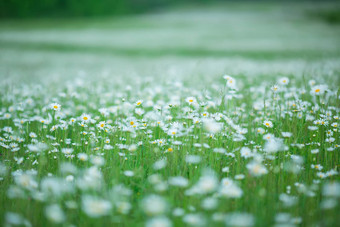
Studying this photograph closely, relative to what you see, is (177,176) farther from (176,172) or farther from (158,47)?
(158,47)

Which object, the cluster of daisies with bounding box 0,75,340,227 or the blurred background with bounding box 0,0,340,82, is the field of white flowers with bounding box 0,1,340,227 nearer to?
the cluster of daisies with bounding box 0,75,340,227

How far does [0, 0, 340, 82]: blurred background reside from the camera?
972 cm

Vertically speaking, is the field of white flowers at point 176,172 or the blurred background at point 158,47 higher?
the blurred background at point 158,47

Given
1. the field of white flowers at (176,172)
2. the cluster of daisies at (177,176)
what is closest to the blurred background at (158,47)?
the field of white flowers at (176,172)

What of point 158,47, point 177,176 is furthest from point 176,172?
point 158,47

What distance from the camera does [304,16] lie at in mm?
35812

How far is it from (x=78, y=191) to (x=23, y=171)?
0.70 m

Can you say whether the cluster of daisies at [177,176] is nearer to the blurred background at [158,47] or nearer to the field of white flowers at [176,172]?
the field of white flowers at [176,172]

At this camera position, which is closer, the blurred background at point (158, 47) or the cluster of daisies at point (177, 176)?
the cluster of daisies at point (177, 176)

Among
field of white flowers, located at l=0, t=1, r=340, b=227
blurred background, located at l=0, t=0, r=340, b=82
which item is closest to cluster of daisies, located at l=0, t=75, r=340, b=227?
field of white flowers, located at l=0, t=1, r=340, b=227

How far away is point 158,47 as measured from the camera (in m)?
20.1

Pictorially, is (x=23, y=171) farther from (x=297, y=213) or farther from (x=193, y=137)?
(x=297, y=213)

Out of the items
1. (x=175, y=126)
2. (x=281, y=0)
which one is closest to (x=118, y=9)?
(x=281, y=0)

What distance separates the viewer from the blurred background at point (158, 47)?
9719 mm
